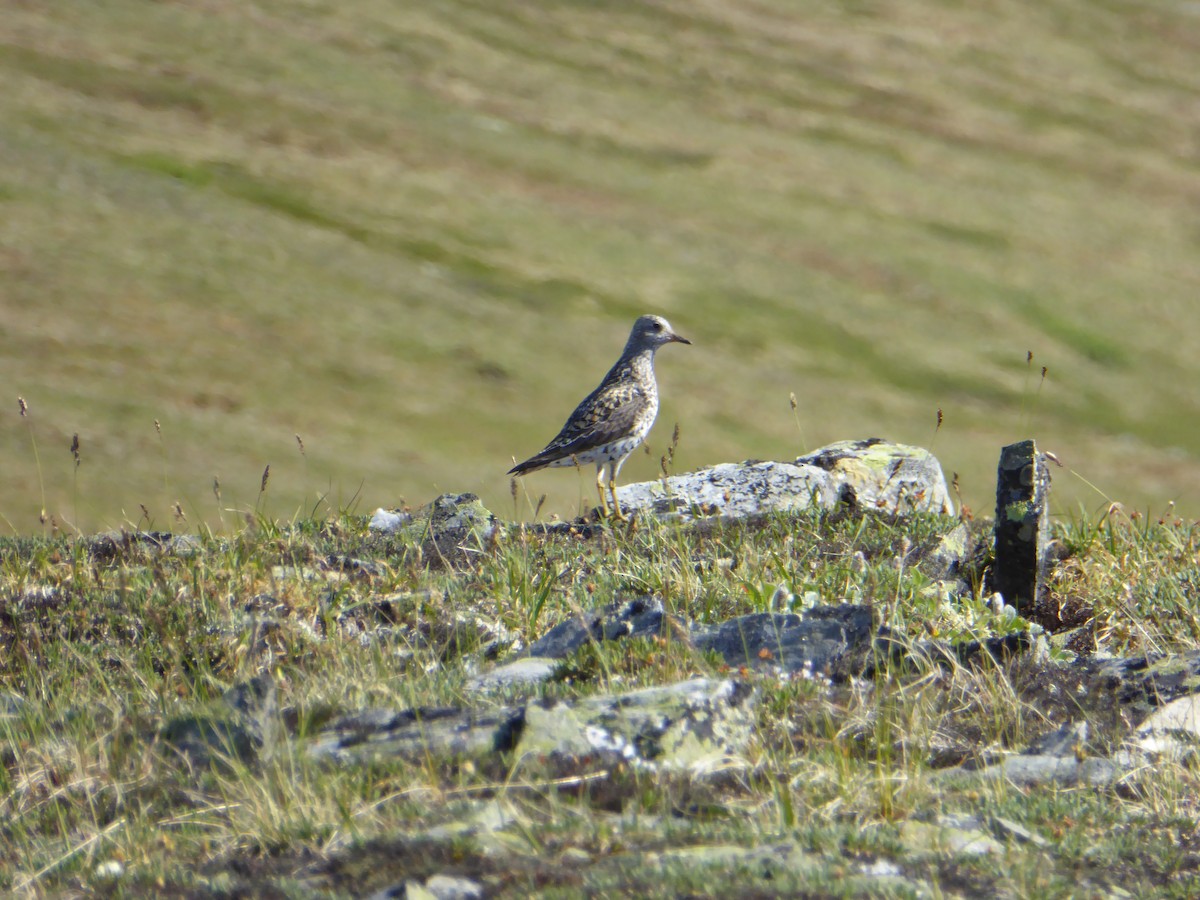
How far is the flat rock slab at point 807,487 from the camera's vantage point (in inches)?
442

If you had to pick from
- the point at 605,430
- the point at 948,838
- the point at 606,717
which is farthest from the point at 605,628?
the point at 605,430

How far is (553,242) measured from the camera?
206 ft

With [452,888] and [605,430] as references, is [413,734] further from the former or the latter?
[605,430]

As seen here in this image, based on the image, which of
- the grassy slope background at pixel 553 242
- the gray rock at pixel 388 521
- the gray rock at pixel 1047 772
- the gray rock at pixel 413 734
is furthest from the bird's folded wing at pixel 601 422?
the grassy slope background at pixel 553 242

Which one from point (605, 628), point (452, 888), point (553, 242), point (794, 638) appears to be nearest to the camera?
point (452, 888)

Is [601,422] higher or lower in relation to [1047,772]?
lower

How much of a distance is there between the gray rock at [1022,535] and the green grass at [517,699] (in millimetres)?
316

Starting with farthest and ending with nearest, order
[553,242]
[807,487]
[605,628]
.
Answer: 1. [553,242]
2. [807,487]
3. [605,628]

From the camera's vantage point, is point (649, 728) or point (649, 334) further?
point (649, 334)

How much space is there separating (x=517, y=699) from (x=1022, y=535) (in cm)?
426

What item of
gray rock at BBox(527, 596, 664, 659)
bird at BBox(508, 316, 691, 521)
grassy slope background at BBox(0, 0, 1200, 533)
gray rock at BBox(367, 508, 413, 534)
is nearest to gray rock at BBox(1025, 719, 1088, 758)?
gray rock at BBox(527, 596, 664, 659)

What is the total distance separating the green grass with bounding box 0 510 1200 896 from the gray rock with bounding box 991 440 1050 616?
32 cm

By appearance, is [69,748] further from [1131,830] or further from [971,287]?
[971,287]

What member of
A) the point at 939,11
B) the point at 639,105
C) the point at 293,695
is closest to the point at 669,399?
the point at 639,105
